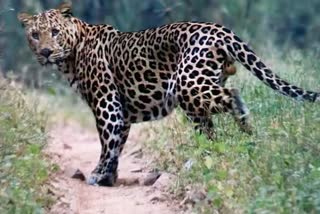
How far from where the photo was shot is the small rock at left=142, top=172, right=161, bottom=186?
10281mm

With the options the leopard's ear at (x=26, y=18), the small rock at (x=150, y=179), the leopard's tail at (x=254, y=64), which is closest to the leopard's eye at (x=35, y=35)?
the leopard's ear at (x=26, y=18)

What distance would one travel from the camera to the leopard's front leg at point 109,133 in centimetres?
1077

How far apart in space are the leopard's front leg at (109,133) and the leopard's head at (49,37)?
0.65 meters

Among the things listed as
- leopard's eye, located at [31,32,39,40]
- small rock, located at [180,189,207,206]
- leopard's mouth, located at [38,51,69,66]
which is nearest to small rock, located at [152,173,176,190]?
small rock, located at [180,189,207,206]

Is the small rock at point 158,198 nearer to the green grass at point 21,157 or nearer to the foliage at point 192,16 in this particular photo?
the green grass at point 21,157

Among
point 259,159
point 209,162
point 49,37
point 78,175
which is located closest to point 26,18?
point 49,37

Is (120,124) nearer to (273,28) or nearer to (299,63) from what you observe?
(299,63)

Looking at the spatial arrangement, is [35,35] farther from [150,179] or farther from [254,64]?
[254,64]

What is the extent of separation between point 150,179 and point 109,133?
0.74m

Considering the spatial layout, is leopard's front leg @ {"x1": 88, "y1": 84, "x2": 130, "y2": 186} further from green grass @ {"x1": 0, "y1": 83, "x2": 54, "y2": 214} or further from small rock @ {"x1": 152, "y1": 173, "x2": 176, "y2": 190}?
small rock @ {"x1": 152, "y1": 173, "x2": 176, "y2": 190}

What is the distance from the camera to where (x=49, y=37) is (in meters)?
11.1

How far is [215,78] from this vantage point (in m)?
9.86

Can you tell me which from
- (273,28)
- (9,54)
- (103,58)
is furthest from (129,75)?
(273,28)

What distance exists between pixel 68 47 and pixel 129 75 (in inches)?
31.1
